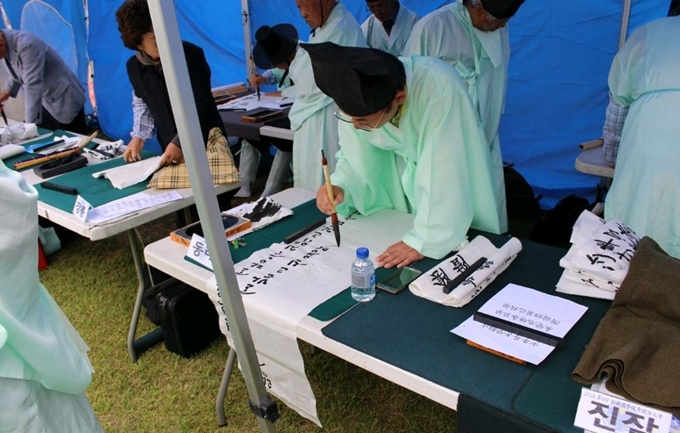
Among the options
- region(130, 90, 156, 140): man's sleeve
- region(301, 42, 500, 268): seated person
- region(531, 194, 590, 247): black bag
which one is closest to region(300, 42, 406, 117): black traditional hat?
region(301, 42, 500, 268): seated person

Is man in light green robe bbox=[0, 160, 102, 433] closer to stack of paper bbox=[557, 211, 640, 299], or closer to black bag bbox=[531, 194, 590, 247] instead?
stack of paper bbox=[557, 211, 640, 299]

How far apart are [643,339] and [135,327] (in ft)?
7.06

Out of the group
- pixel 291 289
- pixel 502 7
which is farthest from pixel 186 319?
pixel 502 7

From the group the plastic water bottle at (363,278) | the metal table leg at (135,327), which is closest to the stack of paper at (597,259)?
the plastic water bottle at (363,278)

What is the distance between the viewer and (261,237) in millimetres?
1885

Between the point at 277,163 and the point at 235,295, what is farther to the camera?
the point at 277,163

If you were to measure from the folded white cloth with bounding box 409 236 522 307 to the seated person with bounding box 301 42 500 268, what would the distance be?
98mm

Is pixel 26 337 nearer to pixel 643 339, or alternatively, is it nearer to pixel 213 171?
pixel 643 339

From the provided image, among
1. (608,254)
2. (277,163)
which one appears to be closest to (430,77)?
(608,254)

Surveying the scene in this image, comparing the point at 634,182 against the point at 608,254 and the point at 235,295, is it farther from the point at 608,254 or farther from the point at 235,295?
the point at 235,295

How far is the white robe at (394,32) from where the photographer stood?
3.72 metres

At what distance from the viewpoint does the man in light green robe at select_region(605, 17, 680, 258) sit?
182 cm

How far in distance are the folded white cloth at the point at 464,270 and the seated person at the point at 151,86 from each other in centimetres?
143

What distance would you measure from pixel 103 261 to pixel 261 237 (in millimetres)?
2141
